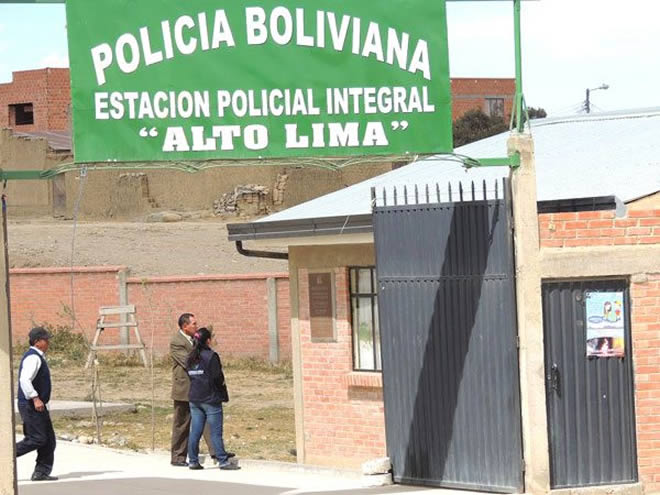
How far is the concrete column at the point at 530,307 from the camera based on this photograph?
11.9 meters

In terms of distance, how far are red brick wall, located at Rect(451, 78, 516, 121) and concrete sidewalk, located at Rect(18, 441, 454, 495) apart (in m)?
55.5

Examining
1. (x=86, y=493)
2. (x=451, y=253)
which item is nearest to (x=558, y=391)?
(x=451, y=253)

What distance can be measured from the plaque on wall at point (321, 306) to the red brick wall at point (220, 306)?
15161mm

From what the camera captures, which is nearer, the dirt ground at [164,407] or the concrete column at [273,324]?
the dirt ground at [164,407]

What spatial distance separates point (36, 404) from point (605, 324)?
5.75 meters

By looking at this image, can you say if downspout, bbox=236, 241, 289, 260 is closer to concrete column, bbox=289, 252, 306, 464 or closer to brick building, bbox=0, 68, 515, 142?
concrete column, bbox=289, 252, 306, 464

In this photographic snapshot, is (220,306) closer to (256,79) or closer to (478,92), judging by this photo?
(256,79)

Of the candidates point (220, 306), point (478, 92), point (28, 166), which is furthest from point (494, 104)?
point (220, 306)

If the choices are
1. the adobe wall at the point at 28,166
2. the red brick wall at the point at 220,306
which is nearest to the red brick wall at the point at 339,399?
the red brick wall at the point at 220,306

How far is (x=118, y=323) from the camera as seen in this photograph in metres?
32.0

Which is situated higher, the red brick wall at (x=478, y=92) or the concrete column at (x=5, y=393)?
the red brick wall at (x=478, y=92)

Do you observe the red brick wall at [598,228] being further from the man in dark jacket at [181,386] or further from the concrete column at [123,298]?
the concrete column at [123,298]

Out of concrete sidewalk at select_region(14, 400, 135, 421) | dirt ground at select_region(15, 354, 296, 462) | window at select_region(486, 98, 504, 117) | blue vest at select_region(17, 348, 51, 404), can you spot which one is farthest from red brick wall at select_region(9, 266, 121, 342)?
window at select_region(486, 98, 504, 117)

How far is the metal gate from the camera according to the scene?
39.8 feet
